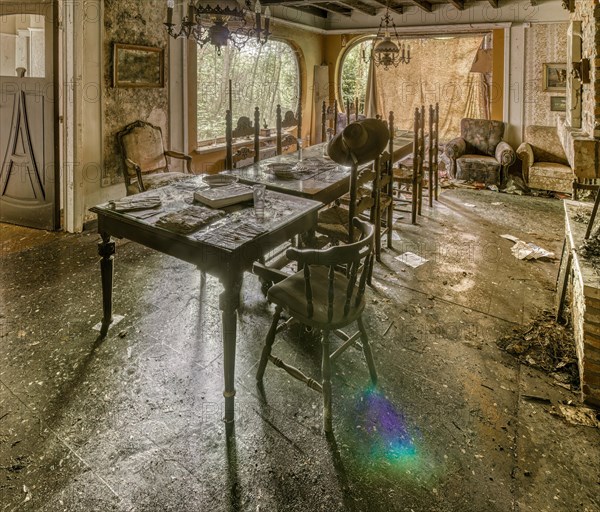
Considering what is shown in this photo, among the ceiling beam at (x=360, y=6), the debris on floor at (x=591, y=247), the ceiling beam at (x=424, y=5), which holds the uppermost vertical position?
the ceiling beam at (x=360, y=6)

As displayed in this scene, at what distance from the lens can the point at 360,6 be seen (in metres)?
7.64

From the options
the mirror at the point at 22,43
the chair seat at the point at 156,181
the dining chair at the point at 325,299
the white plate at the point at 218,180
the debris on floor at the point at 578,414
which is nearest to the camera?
the dining chair at the point at 325,299

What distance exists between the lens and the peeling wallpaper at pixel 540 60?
264 inches

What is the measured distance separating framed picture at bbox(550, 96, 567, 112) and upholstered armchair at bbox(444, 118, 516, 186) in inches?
29.1

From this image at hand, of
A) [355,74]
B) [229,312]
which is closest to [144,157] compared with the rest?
[229,312]

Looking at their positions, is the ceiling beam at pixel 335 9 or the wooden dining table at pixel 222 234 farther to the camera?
the ceiling beam at pixel 335 9

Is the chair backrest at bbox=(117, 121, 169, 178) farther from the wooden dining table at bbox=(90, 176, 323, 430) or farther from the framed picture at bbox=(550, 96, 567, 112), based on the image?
the framed picture at bbox=(550, 96, 567, 112)

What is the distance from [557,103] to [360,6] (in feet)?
12.1

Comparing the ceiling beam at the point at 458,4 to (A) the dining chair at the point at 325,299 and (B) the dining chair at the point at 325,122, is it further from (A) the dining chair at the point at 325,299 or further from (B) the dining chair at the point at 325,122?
(A) the dining chair at the point at 325,299

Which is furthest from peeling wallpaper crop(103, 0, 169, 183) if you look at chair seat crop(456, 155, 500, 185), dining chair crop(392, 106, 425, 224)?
chair seat crop(456, 155, 500, 185)

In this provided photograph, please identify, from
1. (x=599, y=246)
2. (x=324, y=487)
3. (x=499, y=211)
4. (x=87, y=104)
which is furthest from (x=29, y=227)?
(x=499, y=211)

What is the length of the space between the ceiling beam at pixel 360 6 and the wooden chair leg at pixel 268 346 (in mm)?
6414

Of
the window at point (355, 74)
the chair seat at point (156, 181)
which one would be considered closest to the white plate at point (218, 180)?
the chair seat at point (156, 181)

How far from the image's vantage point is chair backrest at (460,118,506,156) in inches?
285
